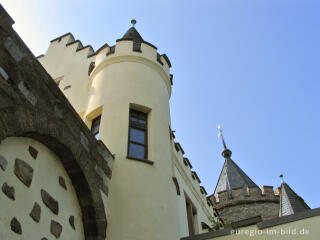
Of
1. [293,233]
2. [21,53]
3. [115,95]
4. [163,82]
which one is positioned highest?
[163,82]

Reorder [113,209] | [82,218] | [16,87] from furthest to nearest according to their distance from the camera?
[113,209], [82,218], [16,87]

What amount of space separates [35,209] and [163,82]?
518 cm

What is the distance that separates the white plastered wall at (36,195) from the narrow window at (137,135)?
6.13 feet

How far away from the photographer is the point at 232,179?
2066cm

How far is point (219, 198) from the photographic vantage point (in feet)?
57.8

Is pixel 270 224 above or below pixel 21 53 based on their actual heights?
below

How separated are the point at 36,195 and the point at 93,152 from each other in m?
1.38

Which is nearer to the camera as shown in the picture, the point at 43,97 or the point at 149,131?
the point at 43,97

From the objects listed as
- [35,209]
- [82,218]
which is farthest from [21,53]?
[82,218]

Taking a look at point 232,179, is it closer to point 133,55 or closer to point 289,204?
point 289,204

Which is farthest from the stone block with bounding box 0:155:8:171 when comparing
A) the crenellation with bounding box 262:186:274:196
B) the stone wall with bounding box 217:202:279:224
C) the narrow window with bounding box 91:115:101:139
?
the crenellation with bounding box 262:186:274:196

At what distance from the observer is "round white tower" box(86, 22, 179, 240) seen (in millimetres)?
5062

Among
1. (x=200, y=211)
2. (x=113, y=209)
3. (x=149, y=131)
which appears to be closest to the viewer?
(x=113, y=209)

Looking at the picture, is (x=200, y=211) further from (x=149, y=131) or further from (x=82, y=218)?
(x=82, y=218)
